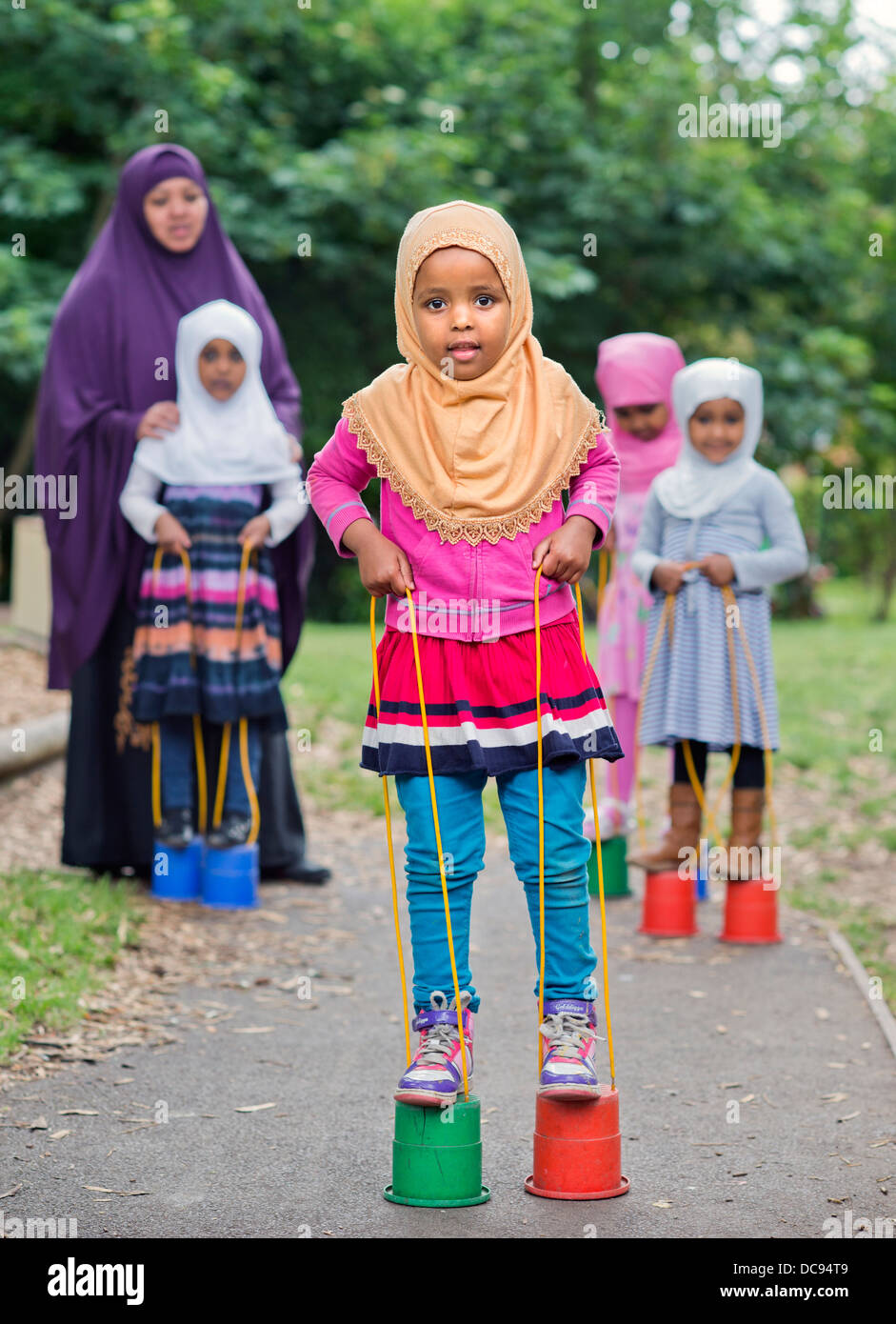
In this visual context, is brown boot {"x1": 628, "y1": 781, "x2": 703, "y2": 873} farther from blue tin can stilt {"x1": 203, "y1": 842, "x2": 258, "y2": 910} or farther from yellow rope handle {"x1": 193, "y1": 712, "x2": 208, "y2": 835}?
yellow rope handle {"x1": 193, "y1": 712, "x2": 208, "y2": 835}

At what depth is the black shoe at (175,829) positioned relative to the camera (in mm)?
5703

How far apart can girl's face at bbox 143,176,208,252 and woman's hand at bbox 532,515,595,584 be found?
2.98 metres

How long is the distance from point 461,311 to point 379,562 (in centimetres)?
54

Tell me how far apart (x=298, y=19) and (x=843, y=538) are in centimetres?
1109

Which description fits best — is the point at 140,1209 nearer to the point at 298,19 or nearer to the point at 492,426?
the point at 492,426

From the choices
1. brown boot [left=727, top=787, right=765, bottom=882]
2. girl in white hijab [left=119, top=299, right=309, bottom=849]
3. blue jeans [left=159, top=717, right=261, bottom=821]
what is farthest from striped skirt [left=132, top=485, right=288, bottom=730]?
brown boot [left=727, top=787, right=765, bottom=882]

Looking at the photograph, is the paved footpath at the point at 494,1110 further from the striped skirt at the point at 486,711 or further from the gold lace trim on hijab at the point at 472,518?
the gold lace trim on hijab at the point at 472,518

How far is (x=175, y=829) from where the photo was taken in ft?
18.7

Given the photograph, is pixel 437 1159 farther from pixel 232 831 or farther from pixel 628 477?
pixel 628 477

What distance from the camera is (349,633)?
15.2 metres

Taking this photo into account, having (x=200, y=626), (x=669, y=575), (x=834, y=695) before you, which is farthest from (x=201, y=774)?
(x=834, y=695)

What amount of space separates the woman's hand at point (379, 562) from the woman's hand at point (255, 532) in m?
2.29

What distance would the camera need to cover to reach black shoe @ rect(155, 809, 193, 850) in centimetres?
570

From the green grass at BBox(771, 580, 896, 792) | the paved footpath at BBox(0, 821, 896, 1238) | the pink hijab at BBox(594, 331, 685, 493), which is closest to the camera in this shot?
the paved footpath at BBox(0, 821, 896, 1238)
